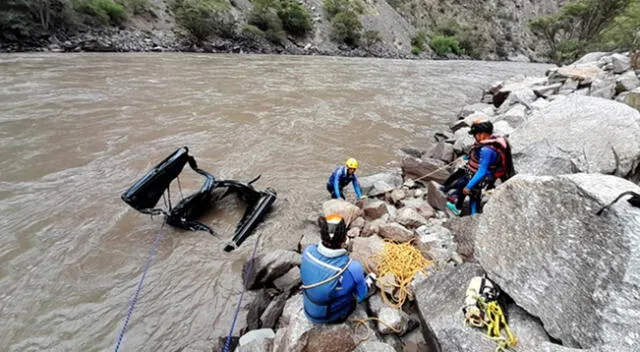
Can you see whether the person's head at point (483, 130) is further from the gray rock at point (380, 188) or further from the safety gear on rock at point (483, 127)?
the gray rock at point (380, 188)

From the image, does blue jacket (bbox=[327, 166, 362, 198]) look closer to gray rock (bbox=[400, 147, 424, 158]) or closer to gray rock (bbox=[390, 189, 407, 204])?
gray rock (bbox=[390, 189, 407, 204])

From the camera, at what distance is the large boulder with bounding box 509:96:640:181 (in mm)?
3627

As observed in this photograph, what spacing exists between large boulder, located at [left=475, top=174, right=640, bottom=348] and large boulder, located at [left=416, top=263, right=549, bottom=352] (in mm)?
116

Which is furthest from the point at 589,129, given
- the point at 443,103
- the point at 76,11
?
the point at 76,11

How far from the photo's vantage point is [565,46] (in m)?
33.7

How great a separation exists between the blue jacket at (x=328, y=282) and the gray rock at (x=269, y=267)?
1172 mm

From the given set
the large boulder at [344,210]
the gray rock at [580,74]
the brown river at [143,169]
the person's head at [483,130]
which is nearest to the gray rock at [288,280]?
the brown river at [143,169]

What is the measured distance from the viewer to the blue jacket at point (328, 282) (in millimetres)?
2662

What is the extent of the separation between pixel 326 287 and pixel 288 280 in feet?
4.68

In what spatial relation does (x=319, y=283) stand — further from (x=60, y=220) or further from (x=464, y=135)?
(x=464, y=135)

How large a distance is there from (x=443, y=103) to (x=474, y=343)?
45.4 ft

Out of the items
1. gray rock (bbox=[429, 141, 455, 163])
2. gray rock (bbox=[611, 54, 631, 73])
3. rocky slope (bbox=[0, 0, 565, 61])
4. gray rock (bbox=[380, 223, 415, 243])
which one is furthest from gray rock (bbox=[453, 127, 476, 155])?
rocky slope (bbox=[0, 0, 565, 61])

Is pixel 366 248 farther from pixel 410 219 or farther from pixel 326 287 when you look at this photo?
pixel 326 287

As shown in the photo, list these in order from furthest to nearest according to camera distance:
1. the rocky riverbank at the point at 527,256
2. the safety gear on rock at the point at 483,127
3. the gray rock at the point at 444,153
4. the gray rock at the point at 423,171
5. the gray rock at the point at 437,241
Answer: the gray rock at the point at 444,153
the gray rock at the point at 423,171
the safety gear on rock at the point at 483,127
the gray rock at the point at 437,241
the rocky riverbank at the point at 527,256
